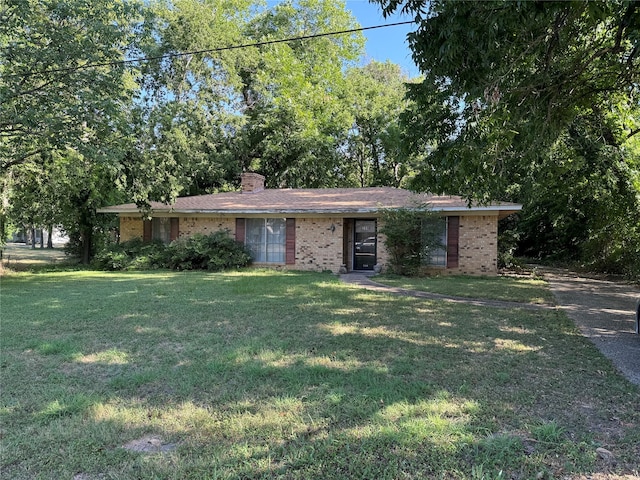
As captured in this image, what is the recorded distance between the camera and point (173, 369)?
464 centimetres

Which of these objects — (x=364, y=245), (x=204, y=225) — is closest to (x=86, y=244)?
(x=204, y=225)

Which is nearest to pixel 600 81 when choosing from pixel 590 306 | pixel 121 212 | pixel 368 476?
pixel 590 306

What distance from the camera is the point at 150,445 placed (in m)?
3.04

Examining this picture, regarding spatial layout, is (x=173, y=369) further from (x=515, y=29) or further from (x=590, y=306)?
(x=590, y=306)

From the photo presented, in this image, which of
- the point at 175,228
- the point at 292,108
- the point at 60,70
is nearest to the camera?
the point at 60,70

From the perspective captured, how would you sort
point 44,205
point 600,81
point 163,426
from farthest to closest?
point 44,205, point 600,81, point 163,426

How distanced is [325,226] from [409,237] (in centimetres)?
321

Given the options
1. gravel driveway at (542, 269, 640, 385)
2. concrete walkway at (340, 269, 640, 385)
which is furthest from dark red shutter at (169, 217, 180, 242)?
gravel driveway at (542, 269, 640, 385)

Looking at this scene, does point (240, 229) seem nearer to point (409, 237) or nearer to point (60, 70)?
point (409, 237)

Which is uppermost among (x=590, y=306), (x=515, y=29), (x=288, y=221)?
(x=515, y=29)

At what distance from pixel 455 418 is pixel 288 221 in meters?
12.9

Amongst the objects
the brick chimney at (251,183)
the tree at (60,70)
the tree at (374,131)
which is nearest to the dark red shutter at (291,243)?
the brick chimney at (251,183)

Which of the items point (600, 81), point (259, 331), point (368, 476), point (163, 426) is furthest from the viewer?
point (600, 81)

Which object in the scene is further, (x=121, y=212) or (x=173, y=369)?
(x=121, y=212)
